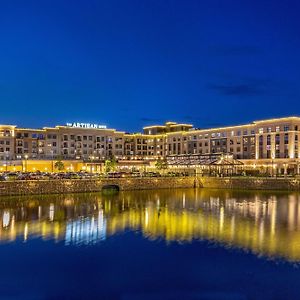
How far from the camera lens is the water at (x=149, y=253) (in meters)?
A: 26.6

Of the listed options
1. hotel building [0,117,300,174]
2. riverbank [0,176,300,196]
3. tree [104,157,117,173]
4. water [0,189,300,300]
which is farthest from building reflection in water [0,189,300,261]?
tree [104,157,117,173]

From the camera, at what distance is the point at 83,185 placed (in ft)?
291

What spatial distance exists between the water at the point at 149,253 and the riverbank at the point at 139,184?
18032 mm

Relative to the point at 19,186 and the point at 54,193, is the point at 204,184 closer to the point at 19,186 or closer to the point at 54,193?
the point at 54,193

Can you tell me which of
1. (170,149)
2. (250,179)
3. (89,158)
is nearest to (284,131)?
(250,179)

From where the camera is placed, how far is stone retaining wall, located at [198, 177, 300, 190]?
92875 millimetres

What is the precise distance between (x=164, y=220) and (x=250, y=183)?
165 ft

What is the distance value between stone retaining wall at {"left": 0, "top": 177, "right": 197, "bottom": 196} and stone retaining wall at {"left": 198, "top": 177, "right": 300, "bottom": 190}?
3.84 meters

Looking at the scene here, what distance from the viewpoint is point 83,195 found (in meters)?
83.2

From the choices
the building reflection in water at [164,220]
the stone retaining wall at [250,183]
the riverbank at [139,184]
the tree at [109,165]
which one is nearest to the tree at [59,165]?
the tree at [109,165]

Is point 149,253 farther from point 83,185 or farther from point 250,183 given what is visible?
point 250,183

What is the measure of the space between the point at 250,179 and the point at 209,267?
2734 inches

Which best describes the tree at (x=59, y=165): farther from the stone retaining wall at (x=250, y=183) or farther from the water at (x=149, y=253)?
the water at (x=149, y=253)

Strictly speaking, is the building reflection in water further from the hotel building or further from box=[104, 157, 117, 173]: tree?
box=[104, 157, 117, 173]: tree
